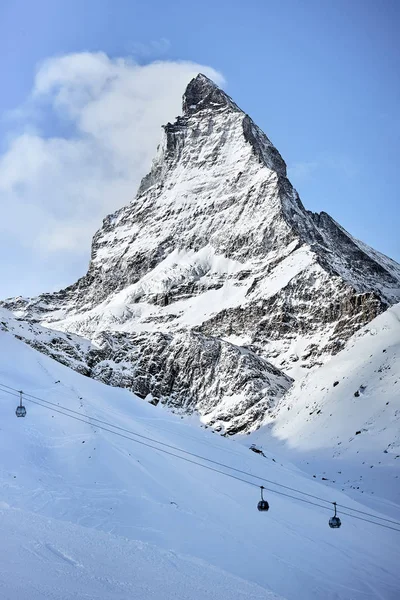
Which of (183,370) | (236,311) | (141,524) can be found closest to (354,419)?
(141,524)

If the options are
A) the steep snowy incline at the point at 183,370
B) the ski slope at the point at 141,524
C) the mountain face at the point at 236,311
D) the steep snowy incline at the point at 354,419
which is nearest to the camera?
the ski slope at the point at 141,524

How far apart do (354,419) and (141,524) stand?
3488cm

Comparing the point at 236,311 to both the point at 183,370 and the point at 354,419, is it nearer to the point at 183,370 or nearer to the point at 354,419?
the point at 183,370

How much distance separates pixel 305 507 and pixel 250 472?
3.15 metres

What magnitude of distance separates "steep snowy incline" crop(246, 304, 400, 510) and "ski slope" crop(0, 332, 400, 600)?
11.7m

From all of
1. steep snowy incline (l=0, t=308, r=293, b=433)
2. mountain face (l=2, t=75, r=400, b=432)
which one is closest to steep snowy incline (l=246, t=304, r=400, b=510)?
mountain face (l=2, t=75, r=400, b=432)

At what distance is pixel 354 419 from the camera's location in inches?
1906

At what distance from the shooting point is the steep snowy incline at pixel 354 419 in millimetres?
40325

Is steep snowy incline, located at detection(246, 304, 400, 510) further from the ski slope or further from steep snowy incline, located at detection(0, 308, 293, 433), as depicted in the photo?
steep snowy incline, located at detection(0, 308, 293, 433)

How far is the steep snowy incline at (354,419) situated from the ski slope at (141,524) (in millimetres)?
11748

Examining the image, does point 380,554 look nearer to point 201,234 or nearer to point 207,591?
point 207,591

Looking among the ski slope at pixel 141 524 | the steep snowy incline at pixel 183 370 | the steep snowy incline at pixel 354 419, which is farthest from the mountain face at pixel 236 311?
the ski slope at pixel 141 524

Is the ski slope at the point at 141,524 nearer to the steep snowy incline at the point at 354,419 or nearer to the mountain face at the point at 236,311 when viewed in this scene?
the steep snowy incline at the point at 354,419

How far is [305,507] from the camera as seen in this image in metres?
26.1
